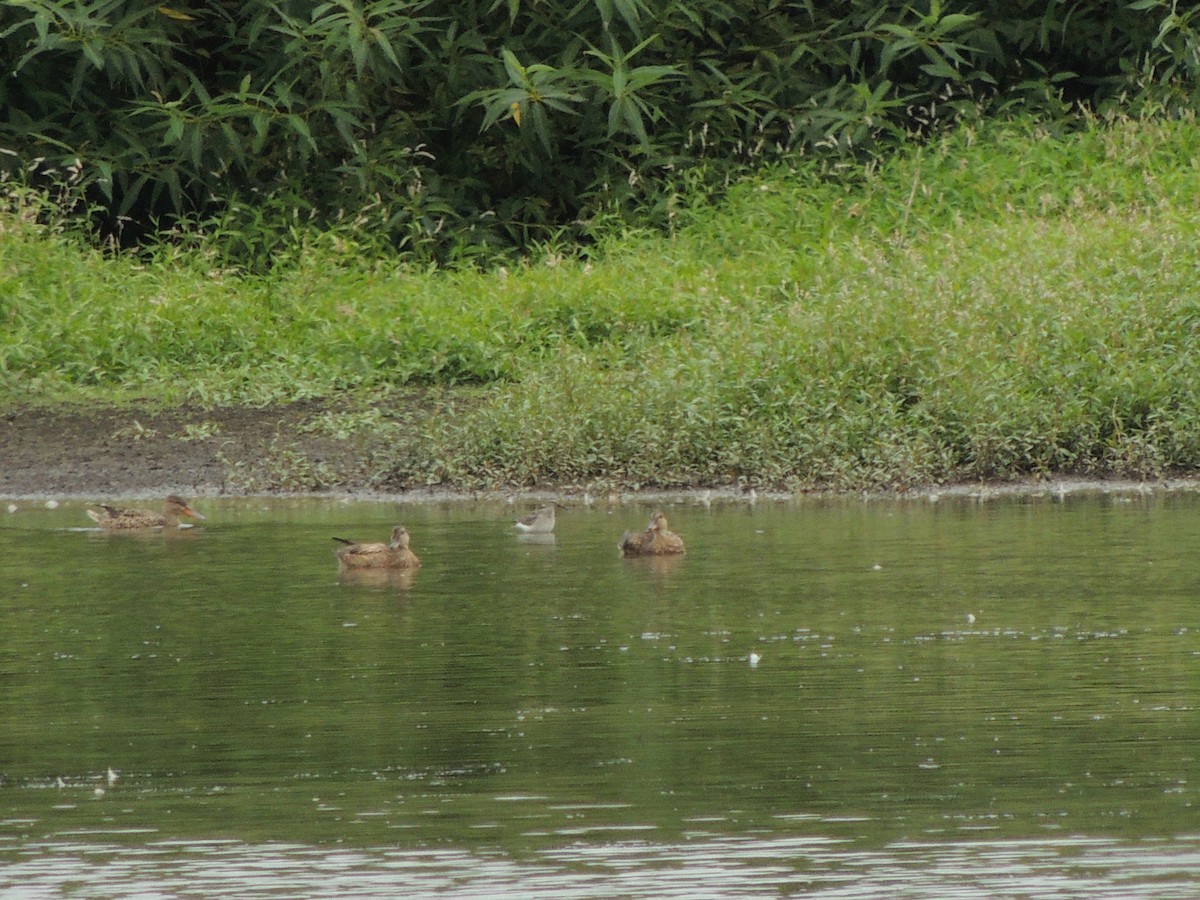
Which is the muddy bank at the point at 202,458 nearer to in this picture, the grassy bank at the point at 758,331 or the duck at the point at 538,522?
the grassy bank at the point at 758,331

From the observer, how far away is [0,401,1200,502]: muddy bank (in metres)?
13.8

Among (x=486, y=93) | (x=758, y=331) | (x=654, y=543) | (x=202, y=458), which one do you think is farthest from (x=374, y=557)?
(x=486, y=93)

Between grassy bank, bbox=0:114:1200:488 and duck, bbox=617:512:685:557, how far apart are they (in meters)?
2.80

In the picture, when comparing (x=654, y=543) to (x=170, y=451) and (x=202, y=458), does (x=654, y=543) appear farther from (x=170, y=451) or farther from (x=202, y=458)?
(x=170, y=451)

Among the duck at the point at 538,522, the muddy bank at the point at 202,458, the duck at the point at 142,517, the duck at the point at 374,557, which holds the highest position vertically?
the muddy bank at the point at 202,458

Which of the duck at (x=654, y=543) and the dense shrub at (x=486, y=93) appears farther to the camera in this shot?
the dense shrub at (x=486, y=93)

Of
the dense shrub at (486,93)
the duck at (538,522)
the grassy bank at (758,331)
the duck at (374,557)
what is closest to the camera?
the duck at (374,557)

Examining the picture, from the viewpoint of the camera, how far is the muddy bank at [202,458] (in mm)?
13758

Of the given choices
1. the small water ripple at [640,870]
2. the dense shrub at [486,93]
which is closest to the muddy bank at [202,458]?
the dense shrub at [486,93]

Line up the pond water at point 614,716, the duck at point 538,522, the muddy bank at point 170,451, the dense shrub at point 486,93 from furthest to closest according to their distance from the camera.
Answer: the dense shrub at point 486,93
the muddy bank at point 170,451
the duck at point 538,522
the pond water at point 614,716

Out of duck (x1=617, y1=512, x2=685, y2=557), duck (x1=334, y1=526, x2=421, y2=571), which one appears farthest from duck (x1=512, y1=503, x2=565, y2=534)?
duck (x1=334, y1=526, x2=421, y2=571)

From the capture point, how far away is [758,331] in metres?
15.0

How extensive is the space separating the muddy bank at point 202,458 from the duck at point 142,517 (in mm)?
1587

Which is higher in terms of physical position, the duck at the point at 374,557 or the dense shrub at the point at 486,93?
the dense shrub at the point at 486,93
